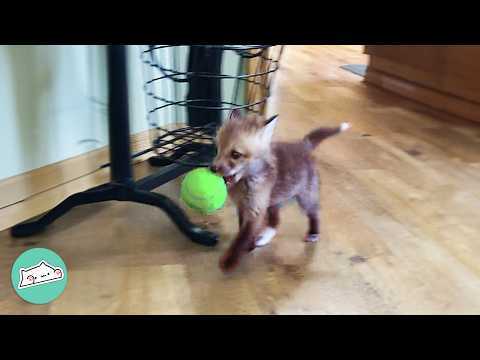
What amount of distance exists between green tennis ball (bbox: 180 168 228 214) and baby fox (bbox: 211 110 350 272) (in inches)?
1.3

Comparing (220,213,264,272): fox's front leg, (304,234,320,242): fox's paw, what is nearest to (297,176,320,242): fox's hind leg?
(304,234,320,242): fox's paw

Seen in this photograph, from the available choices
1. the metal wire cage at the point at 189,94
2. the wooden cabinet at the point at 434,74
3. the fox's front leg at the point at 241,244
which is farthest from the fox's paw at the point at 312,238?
the wooden cabinet at the point at 434,74

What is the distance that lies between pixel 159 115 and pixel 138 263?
63 cm

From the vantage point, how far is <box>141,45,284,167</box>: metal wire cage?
141 centimetres

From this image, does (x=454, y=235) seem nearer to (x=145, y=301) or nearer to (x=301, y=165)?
(x=301, y=165)

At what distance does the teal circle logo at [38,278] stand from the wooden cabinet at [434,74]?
169 centimetres

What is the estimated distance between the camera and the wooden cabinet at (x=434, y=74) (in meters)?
2.09

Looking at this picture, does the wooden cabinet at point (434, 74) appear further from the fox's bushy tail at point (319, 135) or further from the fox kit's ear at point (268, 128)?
the fox kit's ear at point (268, 128)

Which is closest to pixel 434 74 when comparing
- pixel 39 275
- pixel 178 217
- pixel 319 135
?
pixel 319 135

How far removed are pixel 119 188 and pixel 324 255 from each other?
0.46m

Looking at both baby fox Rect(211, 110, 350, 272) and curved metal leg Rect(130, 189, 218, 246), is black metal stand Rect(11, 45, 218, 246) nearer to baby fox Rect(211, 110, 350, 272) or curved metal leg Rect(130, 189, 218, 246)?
curved metal leg Rect(130, 189, 218, 246)

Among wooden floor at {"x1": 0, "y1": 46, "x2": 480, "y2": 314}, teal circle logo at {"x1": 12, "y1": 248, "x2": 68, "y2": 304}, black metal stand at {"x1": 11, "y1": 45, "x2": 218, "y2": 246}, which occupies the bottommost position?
wooden floor at {"x1": 0, "y1": 46, "x2": 480, "y2": 314}

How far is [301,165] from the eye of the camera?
43.2 inches

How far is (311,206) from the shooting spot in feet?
3.74
